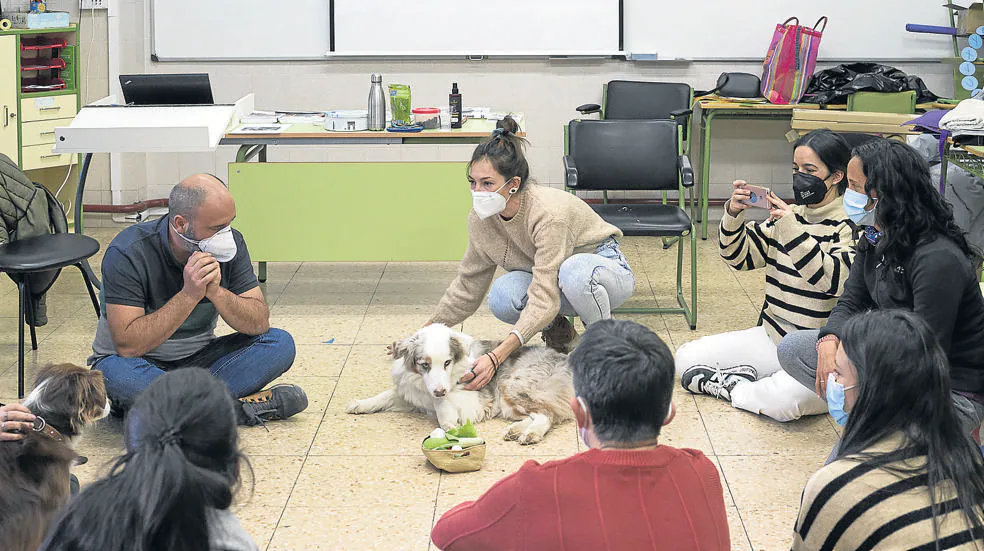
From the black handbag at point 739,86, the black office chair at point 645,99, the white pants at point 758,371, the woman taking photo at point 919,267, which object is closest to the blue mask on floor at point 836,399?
the woman taking photo at point 919,267

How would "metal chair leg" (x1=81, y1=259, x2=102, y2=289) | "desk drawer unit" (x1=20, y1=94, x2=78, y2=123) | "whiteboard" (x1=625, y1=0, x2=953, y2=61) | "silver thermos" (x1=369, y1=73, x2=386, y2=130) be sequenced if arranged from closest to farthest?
"metal chair leg" (x1=81, y1=259, x2=102, y2=289) < "silver thermos" (x1=369, y1=73, x2=386, y2=130) < "desk drawer unit" (x1=20, y1=94, x2=78, y2=123) < "whiteboard" (x1=625, y1=0, x2=953, y2=61)

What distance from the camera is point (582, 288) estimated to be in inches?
147

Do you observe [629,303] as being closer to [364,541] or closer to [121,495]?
[364,541]

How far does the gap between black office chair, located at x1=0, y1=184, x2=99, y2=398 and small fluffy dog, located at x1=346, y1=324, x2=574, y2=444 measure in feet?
3.90

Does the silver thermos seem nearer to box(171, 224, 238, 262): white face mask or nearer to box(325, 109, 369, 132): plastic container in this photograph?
box(325, 109, 369, 132): plastic container

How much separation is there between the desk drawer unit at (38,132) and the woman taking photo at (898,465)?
204 inches

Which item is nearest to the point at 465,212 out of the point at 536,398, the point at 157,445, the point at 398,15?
the point at 536,398

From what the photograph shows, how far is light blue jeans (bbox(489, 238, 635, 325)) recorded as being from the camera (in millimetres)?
3748

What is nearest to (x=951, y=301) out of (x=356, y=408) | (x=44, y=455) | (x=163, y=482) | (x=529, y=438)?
(x=529, y=438)

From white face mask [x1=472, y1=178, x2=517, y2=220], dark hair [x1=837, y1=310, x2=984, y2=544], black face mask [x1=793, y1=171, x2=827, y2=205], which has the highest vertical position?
black face mask [x1=793, y1=171, x2=827, y2=205]

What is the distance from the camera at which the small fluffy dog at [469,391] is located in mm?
3338

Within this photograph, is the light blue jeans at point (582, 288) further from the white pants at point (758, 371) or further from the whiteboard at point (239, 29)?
the whiteboard at point (239, 29)

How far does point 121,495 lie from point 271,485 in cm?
171

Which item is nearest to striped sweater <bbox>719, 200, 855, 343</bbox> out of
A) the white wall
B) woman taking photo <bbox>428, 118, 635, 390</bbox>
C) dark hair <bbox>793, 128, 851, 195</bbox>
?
dark hair <bbox>793, 128, 851, 195</bbox>
